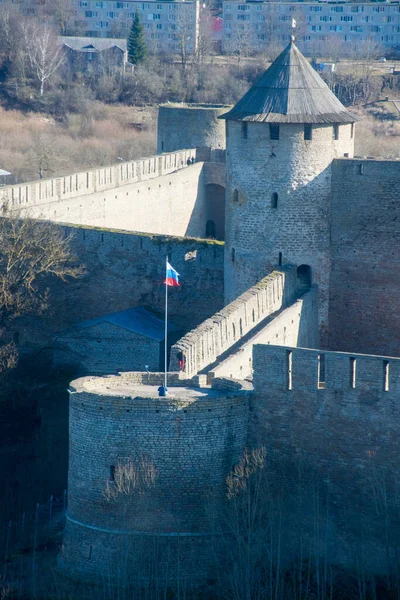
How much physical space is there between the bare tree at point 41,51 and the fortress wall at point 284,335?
45086 mm

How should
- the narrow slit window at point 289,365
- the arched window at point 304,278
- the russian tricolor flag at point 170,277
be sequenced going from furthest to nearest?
the arched window at point 304,278, the russian tricolor flag at point 170,277, the narrow slit window at point 289,365

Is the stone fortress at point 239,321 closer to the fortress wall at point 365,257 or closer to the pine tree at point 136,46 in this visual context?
the fortress wall at point 365,257

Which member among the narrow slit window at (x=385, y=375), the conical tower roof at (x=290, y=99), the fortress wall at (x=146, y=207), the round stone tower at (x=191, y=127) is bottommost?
the narrow slit window at (x=385, y=375)

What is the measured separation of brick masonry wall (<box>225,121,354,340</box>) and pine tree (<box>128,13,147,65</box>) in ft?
159

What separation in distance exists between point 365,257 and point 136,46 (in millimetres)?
49757

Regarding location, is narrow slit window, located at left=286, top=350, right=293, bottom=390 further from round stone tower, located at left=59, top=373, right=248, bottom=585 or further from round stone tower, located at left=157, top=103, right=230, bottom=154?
round stone tower, located at left=157, top=103, right=230, bottom=154

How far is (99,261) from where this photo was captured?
37.2m

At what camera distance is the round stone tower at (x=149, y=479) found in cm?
2494

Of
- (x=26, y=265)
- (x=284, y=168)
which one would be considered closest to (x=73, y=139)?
(x=26, y=265)

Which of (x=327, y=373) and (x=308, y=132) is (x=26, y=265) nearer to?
(x=308, y=132)

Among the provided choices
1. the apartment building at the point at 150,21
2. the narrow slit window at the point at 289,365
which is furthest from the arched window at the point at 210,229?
the apartment building at the point at 150,21

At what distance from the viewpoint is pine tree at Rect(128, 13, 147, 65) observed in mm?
81188

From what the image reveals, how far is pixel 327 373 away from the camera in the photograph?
25.1 m

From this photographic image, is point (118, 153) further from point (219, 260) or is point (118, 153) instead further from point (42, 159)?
point (219, 260)
